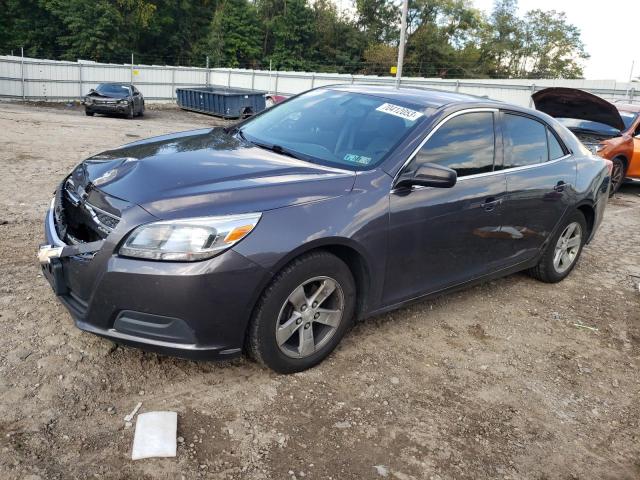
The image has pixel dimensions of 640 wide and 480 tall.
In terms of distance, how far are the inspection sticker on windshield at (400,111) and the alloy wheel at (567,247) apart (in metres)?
2.17

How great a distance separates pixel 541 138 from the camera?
470 cm

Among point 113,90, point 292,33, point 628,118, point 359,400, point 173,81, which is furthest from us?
point 292,33

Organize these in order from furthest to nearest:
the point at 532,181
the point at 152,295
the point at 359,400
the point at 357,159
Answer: the point at 532,181
the point at 357,159
the point at 359,400
the point at 152,295

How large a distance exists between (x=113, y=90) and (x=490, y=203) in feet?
67.2

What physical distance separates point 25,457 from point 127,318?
2.43 ft

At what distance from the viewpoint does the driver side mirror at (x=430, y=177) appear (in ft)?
11.0

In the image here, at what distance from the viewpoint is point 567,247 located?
5293mm

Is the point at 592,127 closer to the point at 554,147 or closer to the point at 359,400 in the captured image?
the point at 554,147

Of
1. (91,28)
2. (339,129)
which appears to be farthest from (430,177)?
(91,28)

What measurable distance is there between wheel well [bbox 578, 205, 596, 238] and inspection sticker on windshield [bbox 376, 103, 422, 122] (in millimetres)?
2352

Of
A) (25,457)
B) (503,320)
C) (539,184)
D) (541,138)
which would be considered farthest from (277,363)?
(541,138)

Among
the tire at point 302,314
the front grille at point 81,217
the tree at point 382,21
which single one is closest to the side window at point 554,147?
the tire at point 302,314

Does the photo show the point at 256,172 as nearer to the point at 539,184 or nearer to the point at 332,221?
the point at 332,221

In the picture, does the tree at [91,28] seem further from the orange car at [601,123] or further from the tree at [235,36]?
the orange car at [601,123]
